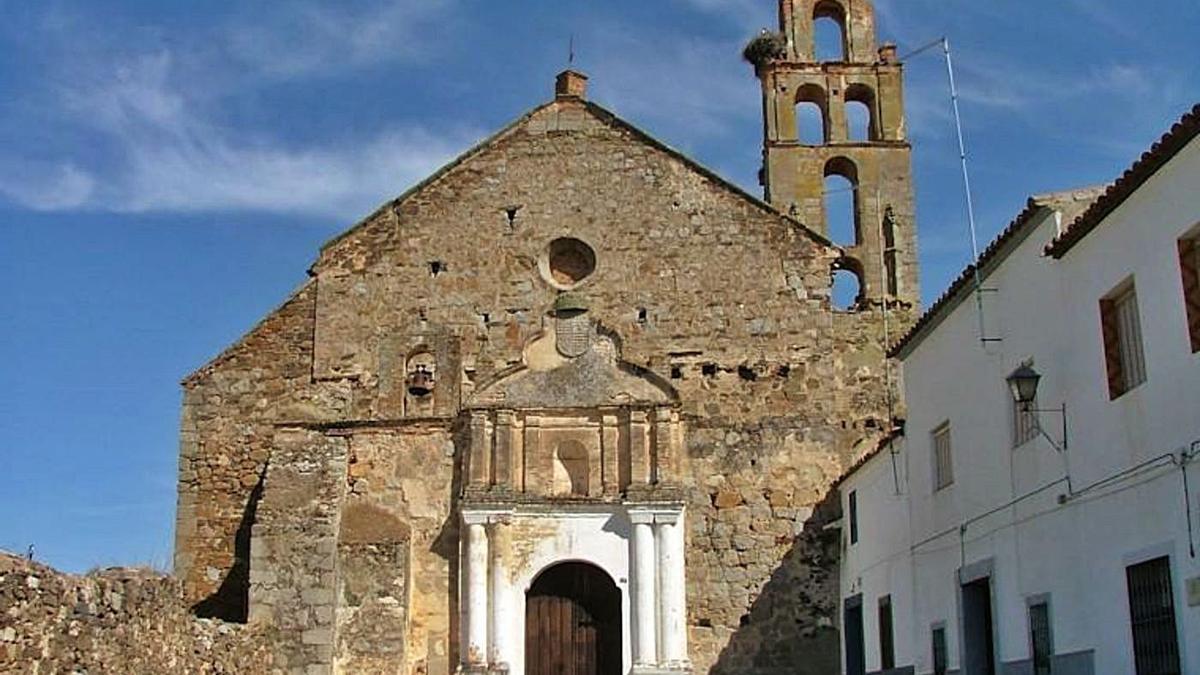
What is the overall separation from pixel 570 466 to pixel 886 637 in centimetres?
518

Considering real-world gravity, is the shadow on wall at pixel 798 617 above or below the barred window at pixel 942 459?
below

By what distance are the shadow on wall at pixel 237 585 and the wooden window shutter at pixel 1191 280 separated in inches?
520

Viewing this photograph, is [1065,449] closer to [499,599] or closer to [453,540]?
[499,599]

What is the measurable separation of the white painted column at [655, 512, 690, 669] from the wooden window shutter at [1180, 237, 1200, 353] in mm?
10267

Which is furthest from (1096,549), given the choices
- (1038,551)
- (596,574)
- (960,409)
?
(596,574)

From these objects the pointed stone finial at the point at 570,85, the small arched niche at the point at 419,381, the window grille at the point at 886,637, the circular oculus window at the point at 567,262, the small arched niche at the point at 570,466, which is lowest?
the window grille at the point at 886,637

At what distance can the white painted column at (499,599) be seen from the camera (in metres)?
18.7

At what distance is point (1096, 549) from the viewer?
11.0 metres

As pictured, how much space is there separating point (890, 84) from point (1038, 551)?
1245 centimetres

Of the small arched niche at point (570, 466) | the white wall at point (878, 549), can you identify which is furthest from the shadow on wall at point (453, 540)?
the white wall at point (878, 549)

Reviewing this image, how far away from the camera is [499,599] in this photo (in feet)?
61.6

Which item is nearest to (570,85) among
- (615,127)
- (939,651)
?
(615,127)

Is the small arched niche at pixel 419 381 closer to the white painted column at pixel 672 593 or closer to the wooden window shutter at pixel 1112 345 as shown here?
the white painted column at pixel 672 593

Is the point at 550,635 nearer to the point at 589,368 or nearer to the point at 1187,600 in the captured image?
the point at 589,368
